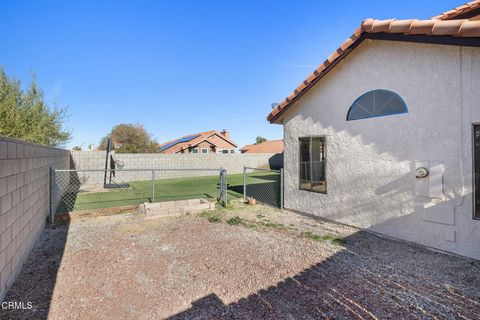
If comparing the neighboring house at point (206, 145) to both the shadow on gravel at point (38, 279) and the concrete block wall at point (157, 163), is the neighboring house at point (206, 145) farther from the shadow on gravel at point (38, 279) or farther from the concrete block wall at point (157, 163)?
the shadow on gravel at point (38, 279)

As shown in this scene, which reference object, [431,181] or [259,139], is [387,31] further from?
[259,139]

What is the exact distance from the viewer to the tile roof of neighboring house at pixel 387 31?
3.62m

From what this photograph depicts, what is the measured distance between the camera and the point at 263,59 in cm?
1312

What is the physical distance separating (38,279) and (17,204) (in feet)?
3.92

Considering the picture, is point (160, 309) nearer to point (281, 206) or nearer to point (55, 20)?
point (281, 206)

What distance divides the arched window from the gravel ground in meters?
2.89

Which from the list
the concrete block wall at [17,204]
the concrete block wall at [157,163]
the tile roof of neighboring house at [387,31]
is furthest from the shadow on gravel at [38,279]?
the tile roof of neighboring house at [387,31]

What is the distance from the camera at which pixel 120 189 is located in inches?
480

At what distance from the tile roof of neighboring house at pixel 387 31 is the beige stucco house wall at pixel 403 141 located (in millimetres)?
323

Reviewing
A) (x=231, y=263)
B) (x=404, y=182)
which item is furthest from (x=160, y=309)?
(x=404, y=182)

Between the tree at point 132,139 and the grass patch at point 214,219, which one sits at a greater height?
the tree at point 132,139

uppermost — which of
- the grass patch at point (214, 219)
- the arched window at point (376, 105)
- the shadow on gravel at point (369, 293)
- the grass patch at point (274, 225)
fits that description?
the arched window at point (376, 105)

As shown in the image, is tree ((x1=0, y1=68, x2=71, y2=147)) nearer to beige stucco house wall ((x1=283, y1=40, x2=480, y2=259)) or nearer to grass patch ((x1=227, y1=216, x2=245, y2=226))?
grass patch ((x1=227, y1=216, x2=245, y2=226))

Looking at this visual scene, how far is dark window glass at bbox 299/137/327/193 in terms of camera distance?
259 inches
